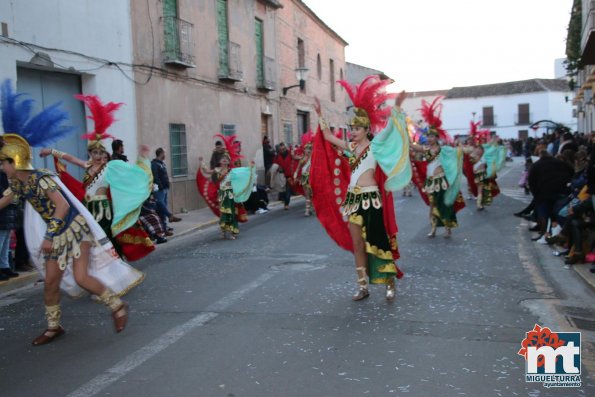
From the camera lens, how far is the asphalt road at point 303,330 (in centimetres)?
400

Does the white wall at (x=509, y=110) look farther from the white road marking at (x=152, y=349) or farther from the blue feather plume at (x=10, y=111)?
the blue feather plume at (x=10, y=111)

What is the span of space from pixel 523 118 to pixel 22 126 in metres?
68.5

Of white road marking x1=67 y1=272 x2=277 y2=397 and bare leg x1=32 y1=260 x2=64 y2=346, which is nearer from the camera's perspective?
white road marking x1=67 y1=272 x2=277 y2=397

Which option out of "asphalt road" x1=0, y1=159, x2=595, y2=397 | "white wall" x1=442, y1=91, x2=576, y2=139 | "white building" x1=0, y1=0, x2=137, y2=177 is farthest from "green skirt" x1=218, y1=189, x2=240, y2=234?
"white wall" x1=442, y1=91, x2=576, y2=139

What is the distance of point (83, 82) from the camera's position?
1303 centimetres

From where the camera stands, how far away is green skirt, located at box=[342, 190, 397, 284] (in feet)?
20.0

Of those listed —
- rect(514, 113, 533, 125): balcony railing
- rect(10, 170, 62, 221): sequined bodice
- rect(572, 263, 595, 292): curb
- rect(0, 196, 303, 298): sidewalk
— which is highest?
rect(514, 113, 533, 125): balcony railing

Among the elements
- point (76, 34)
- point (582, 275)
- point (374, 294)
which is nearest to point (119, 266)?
point (374, 294)

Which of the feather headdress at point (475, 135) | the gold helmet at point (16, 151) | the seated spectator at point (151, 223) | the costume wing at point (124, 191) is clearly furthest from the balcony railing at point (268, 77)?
the gold helmet at point (16, 151)

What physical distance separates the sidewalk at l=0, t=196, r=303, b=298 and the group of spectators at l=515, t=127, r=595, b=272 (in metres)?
6.53

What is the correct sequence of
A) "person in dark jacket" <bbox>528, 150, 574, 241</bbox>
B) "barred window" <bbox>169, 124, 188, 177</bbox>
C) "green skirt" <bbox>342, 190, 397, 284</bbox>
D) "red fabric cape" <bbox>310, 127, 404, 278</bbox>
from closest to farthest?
"green skirt" <bbox>342, 190, 397, 284</bbox> < "red fabric cape" <bbox>310, 127, 404, 278</bbox> < "person in dark jacket" <bbox>528, 150, 574, 241</bbox> < "barred window" <bbox>169, 124, 188, 177</bbox>

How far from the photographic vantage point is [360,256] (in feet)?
20.4

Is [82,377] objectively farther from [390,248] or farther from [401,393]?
[390,248]

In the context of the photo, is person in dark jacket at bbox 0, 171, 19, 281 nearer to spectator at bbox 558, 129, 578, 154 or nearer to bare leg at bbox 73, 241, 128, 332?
bare leg at bbox 73, 241, 128, 332
